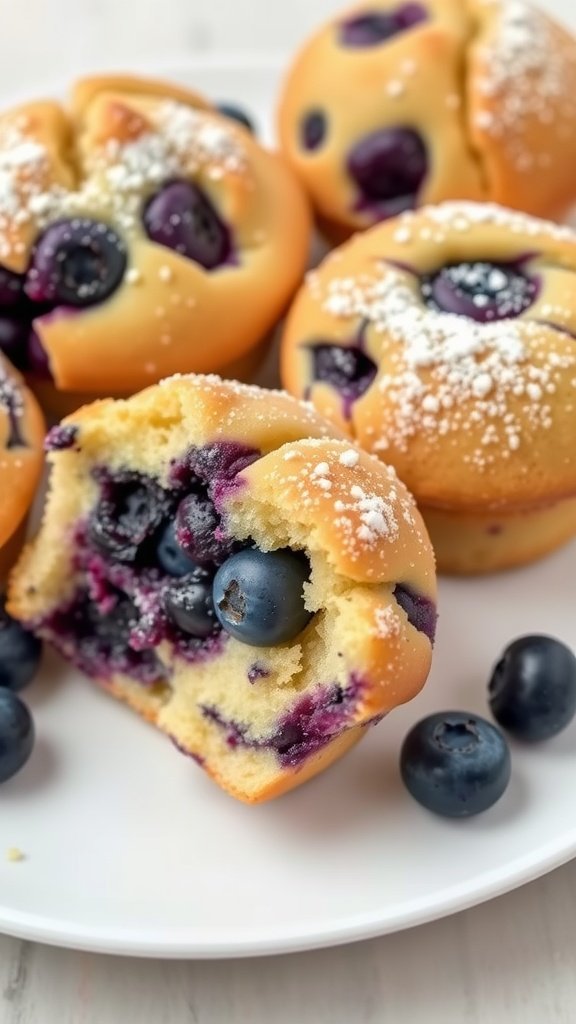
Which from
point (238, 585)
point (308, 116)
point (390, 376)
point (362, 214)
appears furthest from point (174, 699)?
point (308, 116)

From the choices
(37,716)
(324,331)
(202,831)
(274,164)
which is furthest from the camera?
(274,164)

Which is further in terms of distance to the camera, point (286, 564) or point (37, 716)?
point (37, 716)

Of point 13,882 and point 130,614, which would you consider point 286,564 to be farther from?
point 13,882

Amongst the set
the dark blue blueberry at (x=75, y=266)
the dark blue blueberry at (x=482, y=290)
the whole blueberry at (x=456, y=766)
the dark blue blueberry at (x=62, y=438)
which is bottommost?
the whole blueberry at (x=456, y=766)

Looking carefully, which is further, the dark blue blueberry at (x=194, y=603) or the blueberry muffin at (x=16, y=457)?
the blueberry muffin at (x=16, y=457)

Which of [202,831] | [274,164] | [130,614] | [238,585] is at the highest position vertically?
[274,164]

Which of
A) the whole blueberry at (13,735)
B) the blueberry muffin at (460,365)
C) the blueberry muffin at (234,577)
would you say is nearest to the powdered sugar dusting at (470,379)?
the blueberry muffin at (460,365)

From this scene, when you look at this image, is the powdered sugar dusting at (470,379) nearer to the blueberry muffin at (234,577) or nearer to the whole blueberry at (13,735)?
the blueberry muffin at (234,577)

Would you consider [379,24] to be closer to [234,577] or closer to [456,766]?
[234,577]
